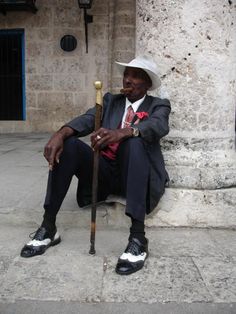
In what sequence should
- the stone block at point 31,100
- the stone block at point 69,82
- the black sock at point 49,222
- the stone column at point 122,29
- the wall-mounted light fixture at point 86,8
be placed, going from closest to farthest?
the black sock at point 49,222
the wall-mounted light fixture at point 86,8
the stone column at point 122,29
the stone block at point 69,82
the stone block at point 31,100

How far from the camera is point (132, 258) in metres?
2.67

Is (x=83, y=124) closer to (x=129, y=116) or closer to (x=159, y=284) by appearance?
(x=129, y=116)

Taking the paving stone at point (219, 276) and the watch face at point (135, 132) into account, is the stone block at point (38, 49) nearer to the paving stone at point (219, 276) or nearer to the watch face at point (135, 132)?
the watch face at point (135, 132)

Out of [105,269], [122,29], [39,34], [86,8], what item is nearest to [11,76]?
[39,34]

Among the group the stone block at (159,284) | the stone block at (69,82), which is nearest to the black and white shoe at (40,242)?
the stone block at (159,284)

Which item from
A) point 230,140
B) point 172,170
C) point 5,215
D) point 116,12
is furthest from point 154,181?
point 116,12

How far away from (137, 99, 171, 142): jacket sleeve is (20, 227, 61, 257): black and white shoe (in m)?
0.91

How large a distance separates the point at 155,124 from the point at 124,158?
29 centimetres

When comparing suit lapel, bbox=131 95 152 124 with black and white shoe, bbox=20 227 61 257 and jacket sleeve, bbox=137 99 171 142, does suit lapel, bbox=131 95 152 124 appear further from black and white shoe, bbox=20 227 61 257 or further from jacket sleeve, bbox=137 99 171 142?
black and white shoe, bbox=20 227 61 257

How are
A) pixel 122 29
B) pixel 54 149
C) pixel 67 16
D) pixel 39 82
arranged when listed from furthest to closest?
pixel 39 82 → pixel 67 16 → pixel 122 29 → pixel 54 149

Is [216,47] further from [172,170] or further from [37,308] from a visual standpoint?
[37,308]

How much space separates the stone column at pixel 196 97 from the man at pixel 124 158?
253 mm

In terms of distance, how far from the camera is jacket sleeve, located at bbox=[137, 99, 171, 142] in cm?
279

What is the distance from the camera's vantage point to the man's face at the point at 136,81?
3055mm
